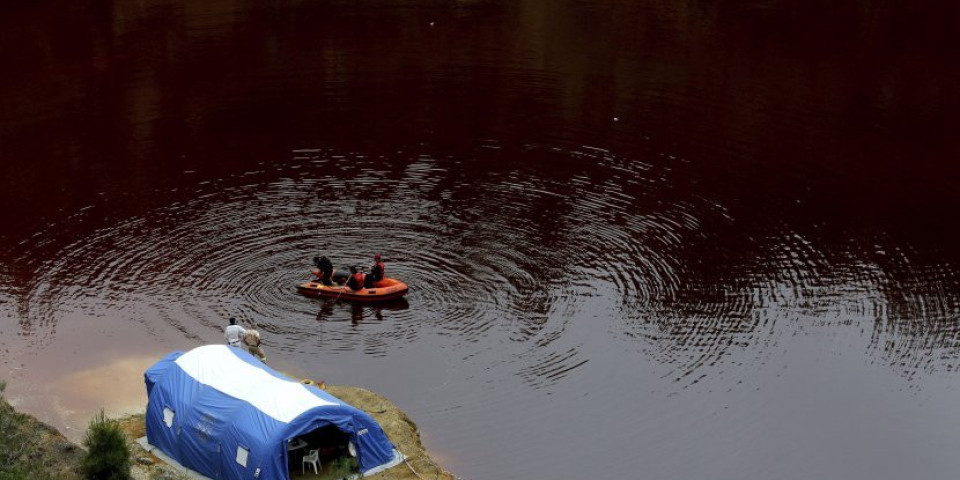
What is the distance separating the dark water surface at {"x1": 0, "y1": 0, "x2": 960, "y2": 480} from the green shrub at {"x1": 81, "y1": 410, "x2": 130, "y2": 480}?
23.6 feet

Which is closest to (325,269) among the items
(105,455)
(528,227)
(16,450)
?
(528,227)

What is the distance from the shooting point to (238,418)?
26.9 metres

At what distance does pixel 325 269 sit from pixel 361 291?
1.49 meters

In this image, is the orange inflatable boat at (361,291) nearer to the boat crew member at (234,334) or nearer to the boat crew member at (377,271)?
the boat crew member at (377,271)

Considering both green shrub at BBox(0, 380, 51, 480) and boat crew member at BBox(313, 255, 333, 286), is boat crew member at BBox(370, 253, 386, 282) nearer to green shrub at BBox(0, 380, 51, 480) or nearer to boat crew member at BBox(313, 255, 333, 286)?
boat crew member at BBox(313, 255, 333, 286)

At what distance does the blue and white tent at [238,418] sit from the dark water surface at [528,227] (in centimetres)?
362

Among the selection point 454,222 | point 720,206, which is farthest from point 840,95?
point 454,222

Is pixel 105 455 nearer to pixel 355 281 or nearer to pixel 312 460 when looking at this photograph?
pixel 312 460

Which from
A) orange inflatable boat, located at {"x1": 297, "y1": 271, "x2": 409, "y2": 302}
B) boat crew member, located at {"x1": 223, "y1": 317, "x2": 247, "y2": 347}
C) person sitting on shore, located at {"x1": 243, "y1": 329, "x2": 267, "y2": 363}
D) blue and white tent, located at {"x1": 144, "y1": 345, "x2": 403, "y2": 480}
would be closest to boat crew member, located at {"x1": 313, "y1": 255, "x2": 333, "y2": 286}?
orange inflatable boat, located at {"x1": 297, "y1": 271, "x2": 409, "y2": 302}

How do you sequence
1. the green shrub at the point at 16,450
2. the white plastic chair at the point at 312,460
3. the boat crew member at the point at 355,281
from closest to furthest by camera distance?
the green shrub at the point at 16,450
the white plastic chair at the point at 312,460
the boat crew member at the point at 355,281

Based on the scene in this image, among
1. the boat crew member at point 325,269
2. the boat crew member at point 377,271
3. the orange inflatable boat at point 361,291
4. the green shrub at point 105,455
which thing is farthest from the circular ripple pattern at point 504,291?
the green shrub at point 105,455

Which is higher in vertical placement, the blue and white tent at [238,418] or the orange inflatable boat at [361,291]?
the blue and white tent at [238,418]

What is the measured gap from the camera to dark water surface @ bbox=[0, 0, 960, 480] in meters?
33.1

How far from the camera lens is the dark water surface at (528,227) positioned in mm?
33062
